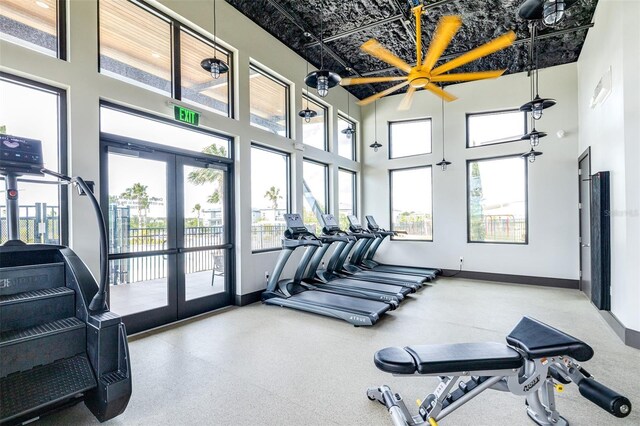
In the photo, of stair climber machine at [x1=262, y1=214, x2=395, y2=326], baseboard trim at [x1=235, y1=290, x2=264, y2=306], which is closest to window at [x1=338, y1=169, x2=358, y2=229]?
stair climber machine at [x1=262, y1=214, x2=395, y2=326]

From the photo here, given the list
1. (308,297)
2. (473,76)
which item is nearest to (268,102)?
(473,76)

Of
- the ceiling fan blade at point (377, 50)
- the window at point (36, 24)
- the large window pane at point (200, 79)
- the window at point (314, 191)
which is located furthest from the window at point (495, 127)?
the window at point (36, 24)

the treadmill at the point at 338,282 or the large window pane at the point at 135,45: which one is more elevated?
the large window pane at the point at 135,45

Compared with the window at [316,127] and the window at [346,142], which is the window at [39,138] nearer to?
the window at [316,127]

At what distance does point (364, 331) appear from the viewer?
13.8ft

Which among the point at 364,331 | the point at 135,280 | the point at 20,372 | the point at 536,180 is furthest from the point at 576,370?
the point at 536,180

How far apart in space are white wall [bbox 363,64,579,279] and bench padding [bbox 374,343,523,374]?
5939 mm

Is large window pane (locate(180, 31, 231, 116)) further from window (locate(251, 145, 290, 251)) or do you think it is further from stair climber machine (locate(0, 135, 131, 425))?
stair climber machine (locate(0, 135, 131, 425))

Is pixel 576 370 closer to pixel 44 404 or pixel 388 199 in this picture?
pixel 44 404

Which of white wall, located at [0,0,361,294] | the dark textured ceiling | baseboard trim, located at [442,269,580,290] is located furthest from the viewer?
baseboard trim, located at [442,269,580,290]

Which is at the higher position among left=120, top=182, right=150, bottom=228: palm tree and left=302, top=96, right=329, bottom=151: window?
left=302, top=96, right=329, bottom=151: window

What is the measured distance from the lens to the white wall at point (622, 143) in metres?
3.69

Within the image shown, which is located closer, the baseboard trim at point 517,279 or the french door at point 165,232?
the french door at point 165,232

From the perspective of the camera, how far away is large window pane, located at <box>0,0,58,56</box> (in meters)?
3.19
